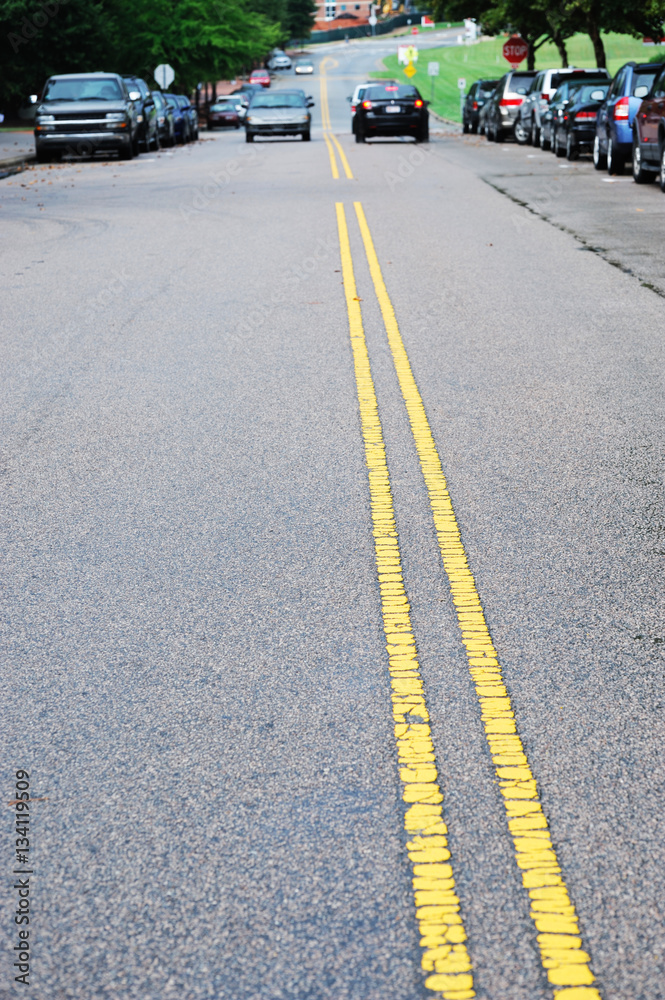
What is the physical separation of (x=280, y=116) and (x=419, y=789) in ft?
134

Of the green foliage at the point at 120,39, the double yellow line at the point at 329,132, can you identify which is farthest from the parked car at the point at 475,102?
the green foliage at the point at 120,39

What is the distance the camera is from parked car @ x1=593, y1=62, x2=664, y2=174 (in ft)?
71.9

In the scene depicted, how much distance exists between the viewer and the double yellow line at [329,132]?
26.6 meters

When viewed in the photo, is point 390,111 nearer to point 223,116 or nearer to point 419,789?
point 223,116

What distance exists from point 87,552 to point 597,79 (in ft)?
93.2

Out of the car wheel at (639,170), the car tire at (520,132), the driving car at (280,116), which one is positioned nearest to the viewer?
the car wheel at (639,170)

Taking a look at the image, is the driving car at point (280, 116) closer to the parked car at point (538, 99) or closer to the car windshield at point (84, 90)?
the parked car at point (538, 99)

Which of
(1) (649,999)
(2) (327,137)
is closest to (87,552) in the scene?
(1) (649,999)

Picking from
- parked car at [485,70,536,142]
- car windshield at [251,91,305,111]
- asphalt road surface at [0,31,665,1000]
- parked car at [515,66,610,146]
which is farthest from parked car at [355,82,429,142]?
asphalt road surface at [0,31,665,1000]

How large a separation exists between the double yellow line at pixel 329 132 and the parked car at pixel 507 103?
4.77 m

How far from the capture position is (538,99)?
32938 mm

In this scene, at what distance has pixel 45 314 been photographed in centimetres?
1083

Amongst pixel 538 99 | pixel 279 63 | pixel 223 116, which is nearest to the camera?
pixel 538 99


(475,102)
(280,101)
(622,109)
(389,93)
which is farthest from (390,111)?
(622,109)
